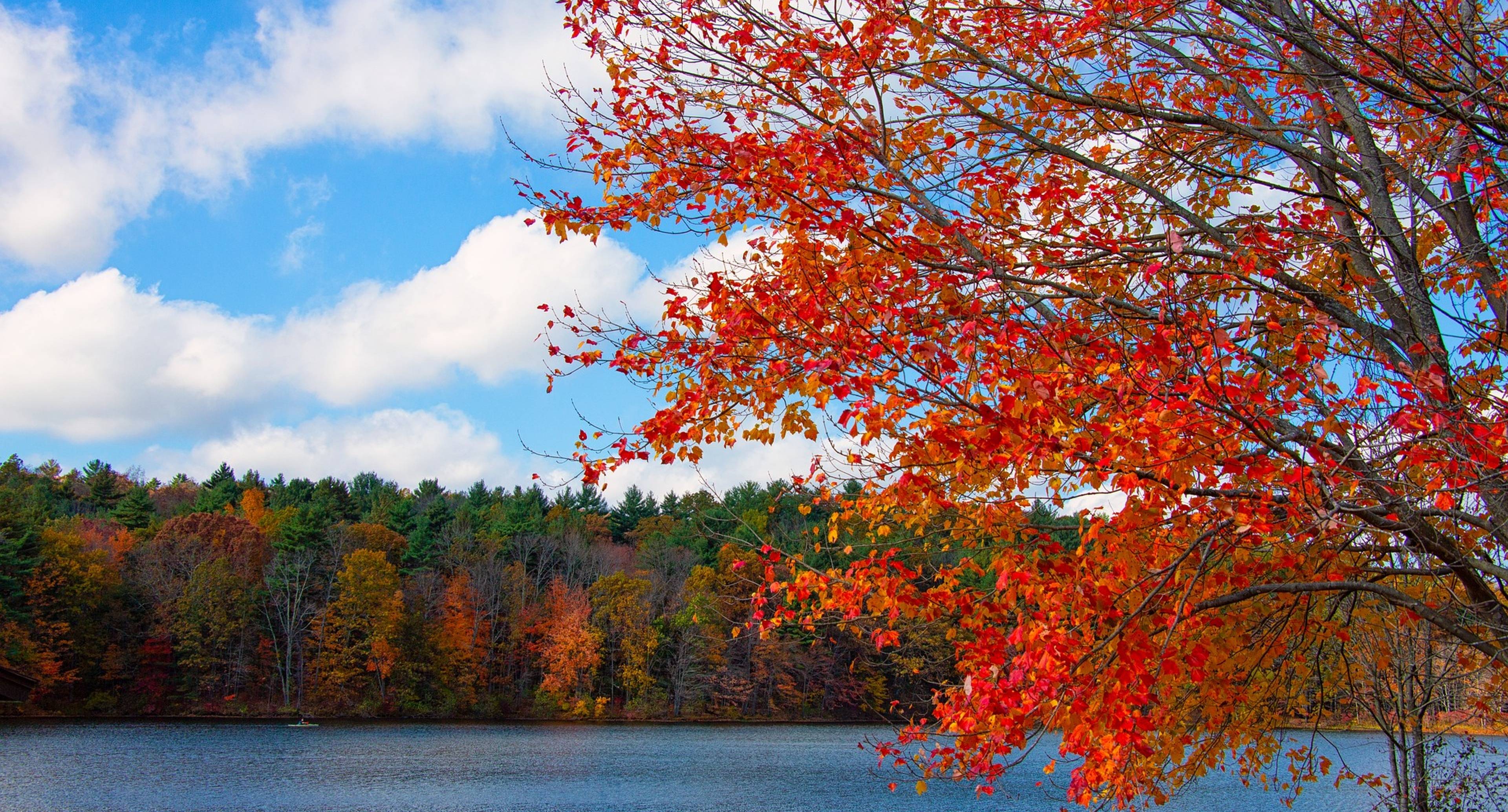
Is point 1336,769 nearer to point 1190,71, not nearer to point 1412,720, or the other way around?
point 1412,720

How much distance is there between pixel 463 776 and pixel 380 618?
74.2 ft

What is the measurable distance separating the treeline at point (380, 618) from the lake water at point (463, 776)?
5306 mm

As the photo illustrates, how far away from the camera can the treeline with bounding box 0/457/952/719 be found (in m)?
42.6

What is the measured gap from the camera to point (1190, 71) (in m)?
5.31

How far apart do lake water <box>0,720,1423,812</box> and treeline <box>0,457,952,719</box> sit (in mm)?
5306

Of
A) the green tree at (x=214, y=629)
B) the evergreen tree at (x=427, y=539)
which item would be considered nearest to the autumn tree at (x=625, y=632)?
the evergreen tree at (x=427, y=539)

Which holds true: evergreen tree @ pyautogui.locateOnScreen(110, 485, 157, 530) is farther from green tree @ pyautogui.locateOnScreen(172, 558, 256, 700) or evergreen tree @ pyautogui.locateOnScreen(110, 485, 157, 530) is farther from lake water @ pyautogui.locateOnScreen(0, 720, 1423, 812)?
lake water @ pyautogui.locateOnScreen(0, 720, 1423, 812)

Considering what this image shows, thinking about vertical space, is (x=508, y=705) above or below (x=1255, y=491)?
below

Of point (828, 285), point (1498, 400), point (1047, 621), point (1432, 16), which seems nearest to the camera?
point (1498, 400)

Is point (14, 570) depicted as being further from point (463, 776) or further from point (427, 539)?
point (463, 776)

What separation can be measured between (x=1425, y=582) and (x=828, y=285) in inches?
212

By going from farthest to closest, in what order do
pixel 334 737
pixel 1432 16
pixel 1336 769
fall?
pixel 334 737 < pixel 1336 769 < pixel 1432 16

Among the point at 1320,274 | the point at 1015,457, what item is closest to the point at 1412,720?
the point at 1320,274

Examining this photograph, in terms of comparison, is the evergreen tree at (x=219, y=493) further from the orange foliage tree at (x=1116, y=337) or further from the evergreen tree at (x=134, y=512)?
the orange foliage tree at (x=1116, y=337)
